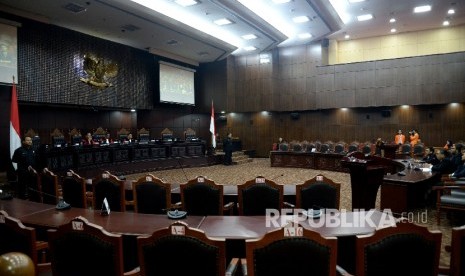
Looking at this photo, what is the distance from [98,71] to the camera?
38.3 ft

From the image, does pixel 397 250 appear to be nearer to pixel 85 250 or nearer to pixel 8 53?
pixel 85 250

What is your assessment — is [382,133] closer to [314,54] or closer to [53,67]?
[314,54]

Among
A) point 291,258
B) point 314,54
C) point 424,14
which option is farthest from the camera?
point 314,54

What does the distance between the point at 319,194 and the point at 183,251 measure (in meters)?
2.19

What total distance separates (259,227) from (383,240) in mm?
1001

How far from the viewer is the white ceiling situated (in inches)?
358

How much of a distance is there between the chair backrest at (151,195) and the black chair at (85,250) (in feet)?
5.89

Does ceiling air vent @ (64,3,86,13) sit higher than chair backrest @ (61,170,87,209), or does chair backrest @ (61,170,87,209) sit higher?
ceiling air vent @ (64,3,86,13)

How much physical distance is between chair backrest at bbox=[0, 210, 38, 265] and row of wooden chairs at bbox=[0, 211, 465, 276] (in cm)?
27

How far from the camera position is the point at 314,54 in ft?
49.8

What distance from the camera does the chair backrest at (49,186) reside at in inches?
167

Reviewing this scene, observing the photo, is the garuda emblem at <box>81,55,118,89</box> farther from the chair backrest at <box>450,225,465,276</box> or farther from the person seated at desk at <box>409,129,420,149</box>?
the person seated at desk at <box>409,129,420,149</box>

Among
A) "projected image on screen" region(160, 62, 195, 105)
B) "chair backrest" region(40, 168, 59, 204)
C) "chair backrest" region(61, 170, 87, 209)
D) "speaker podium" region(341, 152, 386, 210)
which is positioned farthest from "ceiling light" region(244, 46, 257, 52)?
"chair backrest" region(61, 170, 87, 209)

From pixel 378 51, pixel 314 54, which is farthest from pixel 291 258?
pixel 378 51
